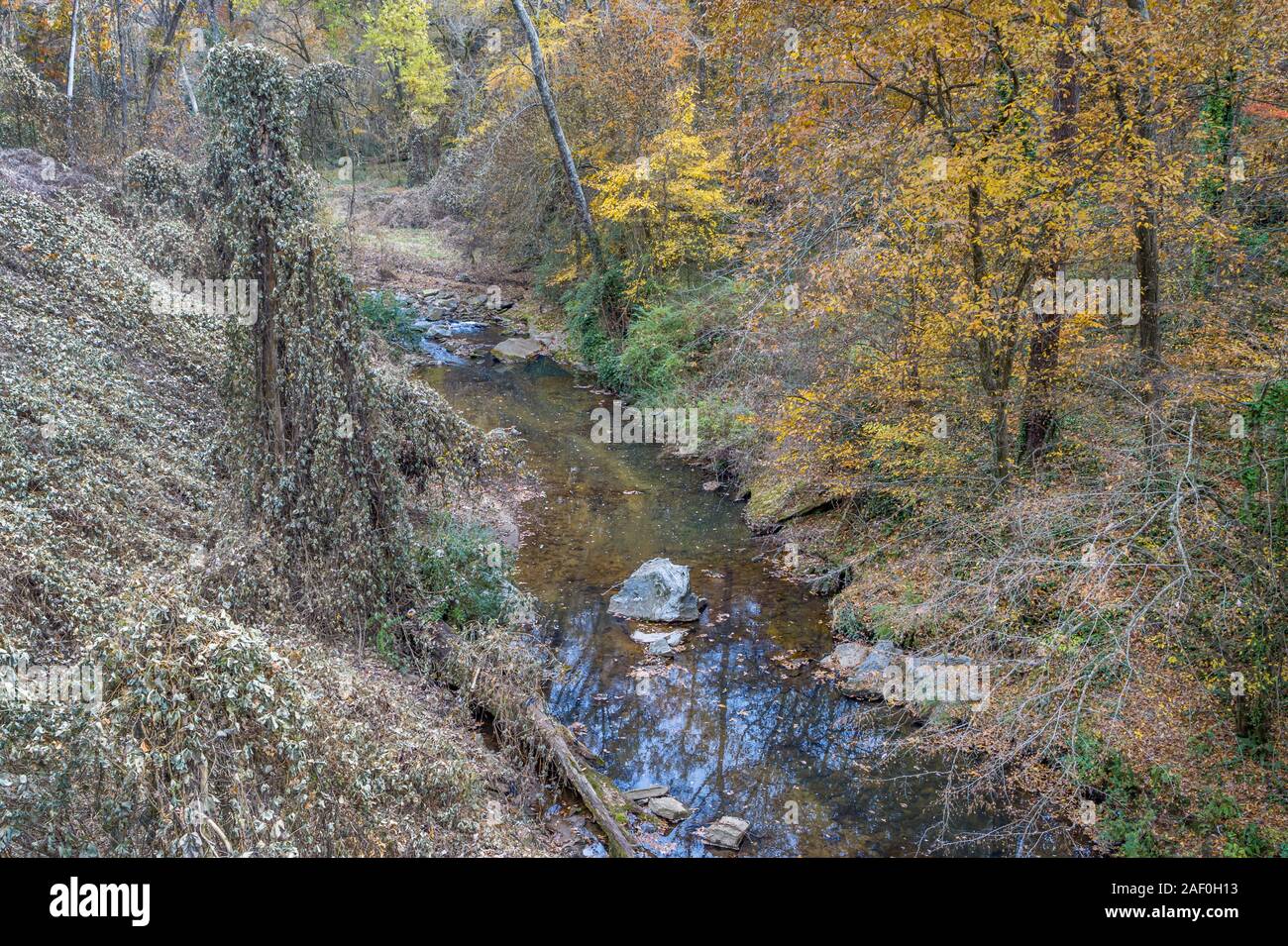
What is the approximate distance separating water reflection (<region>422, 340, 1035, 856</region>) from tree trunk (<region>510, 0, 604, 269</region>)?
8512mm

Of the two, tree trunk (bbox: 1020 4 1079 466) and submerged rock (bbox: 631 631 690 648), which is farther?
submerged rock (bbox: 631 631 690 648)

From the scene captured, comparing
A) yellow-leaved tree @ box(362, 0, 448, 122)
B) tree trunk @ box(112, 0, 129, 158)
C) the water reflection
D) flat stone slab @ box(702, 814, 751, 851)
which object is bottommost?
flat stone slab @ box(702, 814, 751, 851)

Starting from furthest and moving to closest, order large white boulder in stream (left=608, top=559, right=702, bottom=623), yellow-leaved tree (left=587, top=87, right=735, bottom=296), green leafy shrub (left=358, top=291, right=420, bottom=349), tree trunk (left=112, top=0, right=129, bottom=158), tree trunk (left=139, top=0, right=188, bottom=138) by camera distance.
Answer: green leafy shrub (left=358, top=291, right=420, bottom=349), tree trunk (left=139, top=0, right=188, bottom=138), tree trunk (left=112, top=0, right=129, bottom=158), yellow-leaved tree (left=587, top=87, right=735, bottom=296), large white boulder in stream (left=608, top=559, right=702, bottom=623)

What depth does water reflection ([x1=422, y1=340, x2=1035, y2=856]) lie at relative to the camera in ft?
24.5

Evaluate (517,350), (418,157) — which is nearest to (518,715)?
(517,350)

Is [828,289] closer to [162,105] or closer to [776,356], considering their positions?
[776,356]

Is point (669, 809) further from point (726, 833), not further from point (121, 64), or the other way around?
point (121, 64)

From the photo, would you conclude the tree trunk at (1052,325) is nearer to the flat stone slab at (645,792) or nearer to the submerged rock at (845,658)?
the submerged rock at (845,658)

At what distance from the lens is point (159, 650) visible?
4.74 meters

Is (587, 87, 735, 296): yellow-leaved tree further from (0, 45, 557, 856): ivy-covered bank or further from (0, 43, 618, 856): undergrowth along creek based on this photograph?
(0, 43, 618, 856): undergrowth along creek

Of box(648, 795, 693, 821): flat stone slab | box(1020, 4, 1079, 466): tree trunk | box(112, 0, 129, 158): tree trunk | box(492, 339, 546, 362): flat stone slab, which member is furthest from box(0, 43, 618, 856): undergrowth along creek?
box(492, 339, 546, 362): flat stone slab

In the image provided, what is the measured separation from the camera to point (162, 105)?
23094mm

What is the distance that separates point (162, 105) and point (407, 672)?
21.6 meters

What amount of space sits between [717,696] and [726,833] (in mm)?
2193
